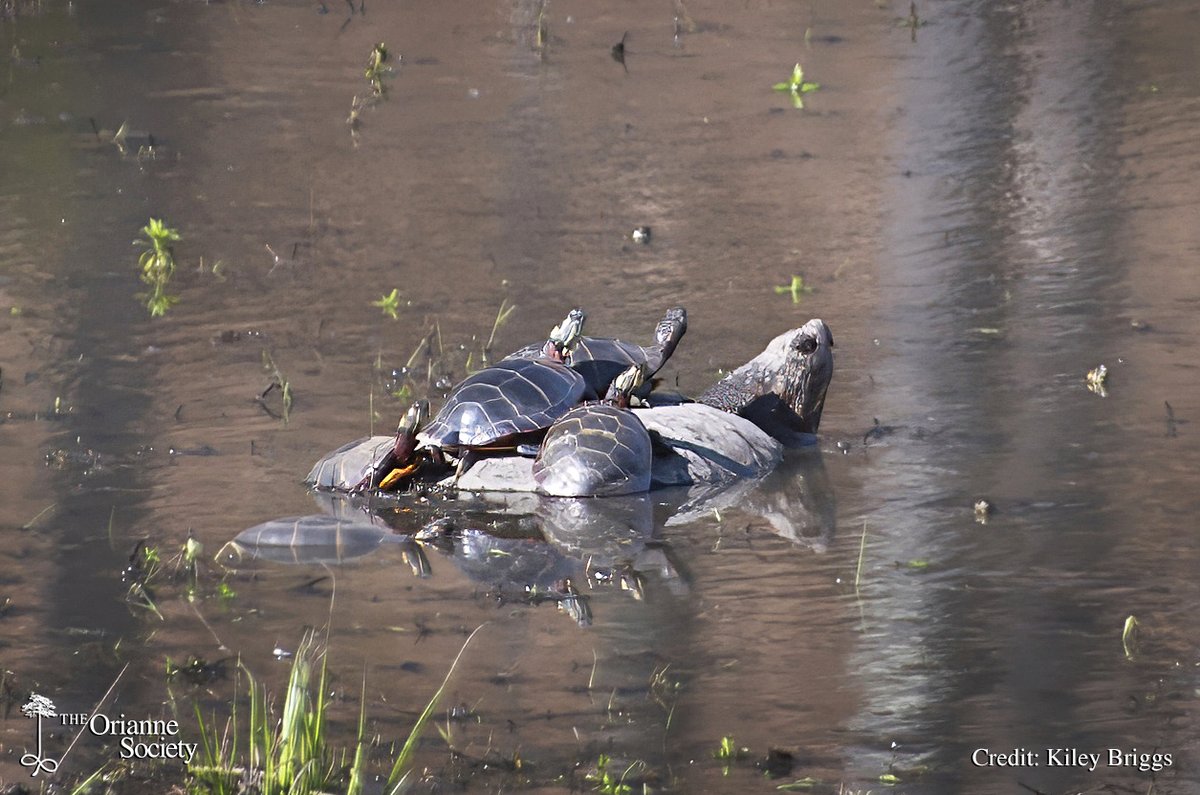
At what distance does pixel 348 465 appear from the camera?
720 centimetres

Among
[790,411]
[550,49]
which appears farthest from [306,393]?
[550,49]

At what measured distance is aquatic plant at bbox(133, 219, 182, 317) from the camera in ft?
33.4

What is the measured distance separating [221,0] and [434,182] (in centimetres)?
757

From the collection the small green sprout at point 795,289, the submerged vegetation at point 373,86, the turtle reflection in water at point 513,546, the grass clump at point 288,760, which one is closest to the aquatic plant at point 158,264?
the submerged vegetation at point 373,86

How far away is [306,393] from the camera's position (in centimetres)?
855

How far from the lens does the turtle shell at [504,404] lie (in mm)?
7266

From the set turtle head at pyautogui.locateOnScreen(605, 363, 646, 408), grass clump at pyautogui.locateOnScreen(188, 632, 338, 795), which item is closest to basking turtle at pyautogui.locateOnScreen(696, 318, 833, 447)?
turtle head at pyautogui.locateOnScreen(605, 363, 646, 408)

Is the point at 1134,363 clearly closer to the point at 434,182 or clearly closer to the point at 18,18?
the point at 434,182

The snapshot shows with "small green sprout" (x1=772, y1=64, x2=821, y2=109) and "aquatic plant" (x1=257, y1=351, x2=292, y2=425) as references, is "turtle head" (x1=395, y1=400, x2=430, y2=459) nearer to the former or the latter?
"aquatic plant" (x1=257, y1=351, x2=292, y2=425)

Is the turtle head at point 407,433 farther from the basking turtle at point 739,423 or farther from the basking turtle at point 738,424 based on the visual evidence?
the basking turtle at point 739,423

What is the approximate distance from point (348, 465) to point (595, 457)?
3.81 feet

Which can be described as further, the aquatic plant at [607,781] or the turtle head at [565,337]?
the turtle head at [565,337]

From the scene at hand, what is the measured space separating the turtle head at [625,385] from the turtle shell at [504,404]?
0.16 meters

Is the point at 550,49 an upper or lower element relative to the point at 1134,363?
upper
